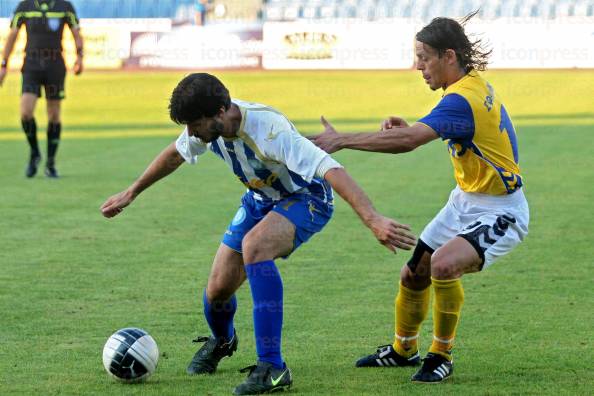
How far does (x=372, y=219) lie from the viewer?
4.95 meters

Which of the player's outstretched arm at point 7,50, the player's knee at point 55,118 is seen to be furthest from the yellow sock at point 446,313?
the player's outstretched arm at point 7,50

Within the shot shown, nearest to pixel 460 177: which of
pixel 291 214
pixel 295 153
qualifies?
pixel 291 214

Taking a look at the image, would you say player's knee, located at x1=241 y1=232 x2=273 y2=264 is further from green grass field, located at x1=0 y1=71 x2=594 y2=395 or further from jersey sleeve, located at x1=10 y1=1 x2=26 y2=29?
jersey sleeve, located at x1=10 y1=1 x2=26 y2=29

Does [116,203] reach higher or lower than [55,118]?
higher

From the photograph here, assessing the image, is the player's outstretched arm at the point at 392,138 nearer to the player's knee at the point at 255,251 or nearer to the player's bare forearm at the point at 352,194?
the player's bare forearm at the point at 352,194

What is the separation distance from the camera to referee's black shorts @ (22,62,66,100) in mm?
14711

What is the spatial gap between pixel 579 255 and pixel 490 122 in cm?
400

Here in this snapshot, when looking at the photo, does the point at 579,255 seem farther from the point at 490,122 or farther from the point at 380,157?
the point at 380,157

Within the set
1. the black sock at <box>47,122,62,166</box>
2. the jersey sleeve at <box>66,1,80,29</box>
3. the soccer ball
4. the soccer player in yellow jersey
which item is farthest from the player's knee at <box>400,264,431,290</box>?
the jersey sleeve at <box>66,1,80,29</box>

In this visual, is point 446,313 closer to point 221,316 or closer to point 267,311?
point 267,311

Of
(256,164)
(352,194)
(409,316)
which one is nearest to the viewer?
(352,194)

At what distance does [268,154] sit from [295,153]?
0.20m

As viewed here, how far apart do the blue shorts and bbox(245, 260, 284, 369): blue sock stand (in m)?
0.27

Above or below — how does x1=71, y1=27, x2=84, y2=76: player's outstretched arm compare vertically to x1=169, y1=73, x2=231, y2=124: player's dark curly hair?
below
